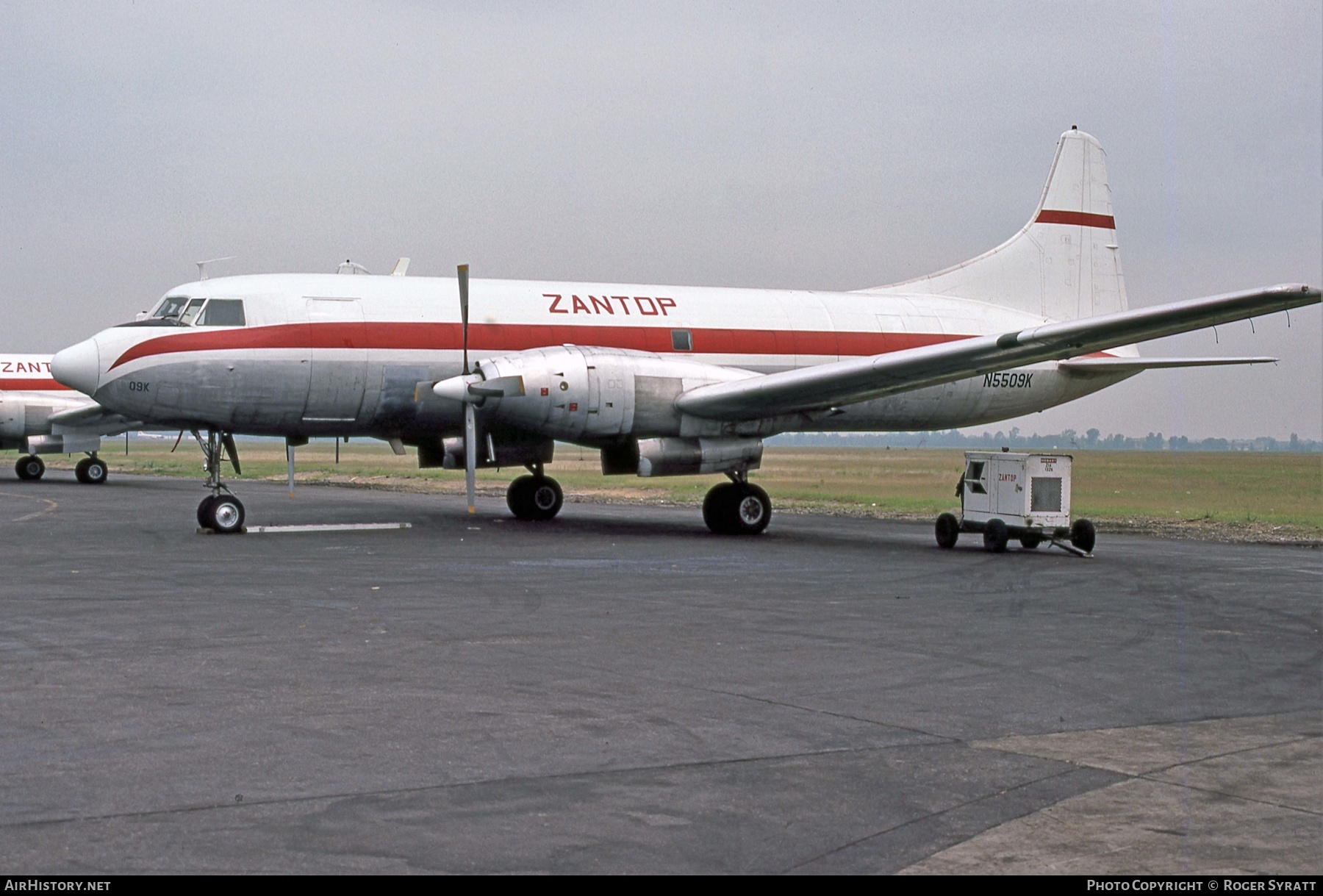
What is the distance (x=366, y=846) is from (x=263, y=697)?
10.5ft

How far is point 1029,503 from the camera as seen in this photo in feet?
64.8

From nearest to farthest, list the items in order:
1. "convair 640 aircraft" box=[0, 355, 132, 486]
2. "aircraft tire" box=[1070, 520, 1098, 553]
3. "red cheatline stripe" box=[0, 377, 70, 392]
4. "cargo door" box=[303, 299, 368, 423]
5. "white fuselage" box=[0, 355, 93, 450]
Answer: "aircraft tire" box=[1070, 520, 1098, 553] < "cargo door" box=[303, 299, 368, 423] < "convair 640 aircraft" box=[0, 355, 132, 486] < "white fuselage" box=[0, 355, 93, 450] < "red cheatline stripe" box=[0, 377, 70, 392]

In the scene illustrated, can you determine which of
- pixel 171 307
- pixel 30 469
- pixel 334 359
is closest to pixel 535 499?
pixel 334 359

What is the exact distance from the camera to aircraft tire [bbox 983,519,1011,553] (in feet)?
65.0

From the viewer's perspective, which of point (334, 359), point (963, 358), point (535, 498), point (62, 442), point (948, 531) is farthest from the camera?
point (62, 442)

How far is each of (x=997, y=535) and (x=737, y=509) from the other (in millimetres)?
4905

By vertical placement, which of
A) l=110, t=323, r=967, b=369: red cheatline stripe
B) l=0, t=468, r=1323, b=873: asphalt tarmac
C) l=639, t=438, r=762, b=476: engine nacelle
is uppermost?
l=110, t=323, r=967, b=369: red cheatline stripe

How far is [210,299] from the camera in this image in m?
21.1

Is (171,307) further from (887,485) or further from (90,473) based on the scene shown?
(887,485)

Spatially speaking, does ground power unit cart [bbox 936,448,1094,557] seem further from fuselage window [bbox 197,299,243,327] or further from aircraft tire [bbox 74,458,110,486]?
aircraft tire [bbox 74,458,110,486]

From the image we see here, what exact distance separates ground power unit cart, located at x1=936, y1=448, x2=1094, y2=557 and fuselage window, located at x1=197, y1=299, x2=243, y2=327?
12.6 m

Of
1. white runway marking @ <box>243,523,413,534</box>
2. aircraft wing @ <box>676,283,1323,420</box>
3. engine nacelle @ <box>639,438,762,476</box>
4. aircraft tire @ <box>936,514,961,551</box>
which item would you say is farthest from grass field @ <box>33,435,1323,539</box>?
aircraft tire @ <box>936,514,961,551</box>

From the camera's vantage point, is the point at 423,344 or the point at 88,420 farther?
the point at 88,420

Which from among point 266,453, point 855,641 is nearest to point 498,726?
point 855,641
